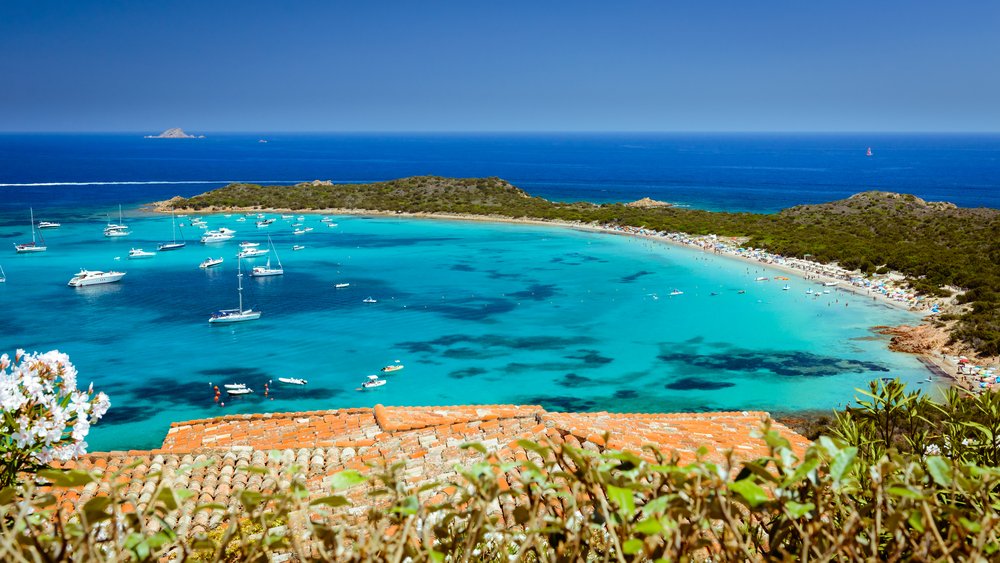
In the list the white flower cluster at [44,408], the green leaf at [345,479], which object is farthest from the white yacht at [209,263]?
the green leaf at [345,479]

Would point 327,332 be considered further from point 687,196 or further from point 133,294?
point 687,196

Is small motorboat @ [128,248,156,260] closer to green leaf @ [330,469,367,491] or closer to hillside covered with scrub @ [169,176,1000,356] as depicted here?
hillside covered with scrub @ [169,176,1000,356]

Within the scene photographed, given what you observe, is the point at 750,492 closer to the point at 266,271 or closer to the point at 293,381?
the point at 293,381

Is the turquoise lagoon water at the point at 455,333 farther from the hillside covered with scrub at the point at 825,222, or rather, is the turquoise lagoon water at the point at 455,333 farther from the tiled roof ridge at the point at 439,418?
the tiled roof ridge at the point at 439,418

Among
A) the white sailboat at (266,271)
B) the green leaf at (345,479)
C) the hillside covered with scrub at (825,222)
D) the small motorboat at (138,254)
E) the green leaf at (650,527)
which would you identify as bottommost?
the small motorboat at (138,254)

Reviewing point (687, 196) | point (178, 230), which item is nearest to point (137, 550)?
point (178, 230)

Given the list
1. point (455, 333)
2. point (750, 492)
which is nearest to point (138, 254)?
point (455, 333)

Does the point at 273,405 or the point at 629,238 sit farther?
the point at 629,238

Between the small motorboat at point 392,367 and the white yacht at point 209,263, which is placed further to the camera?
the white yacht at point 209,263
